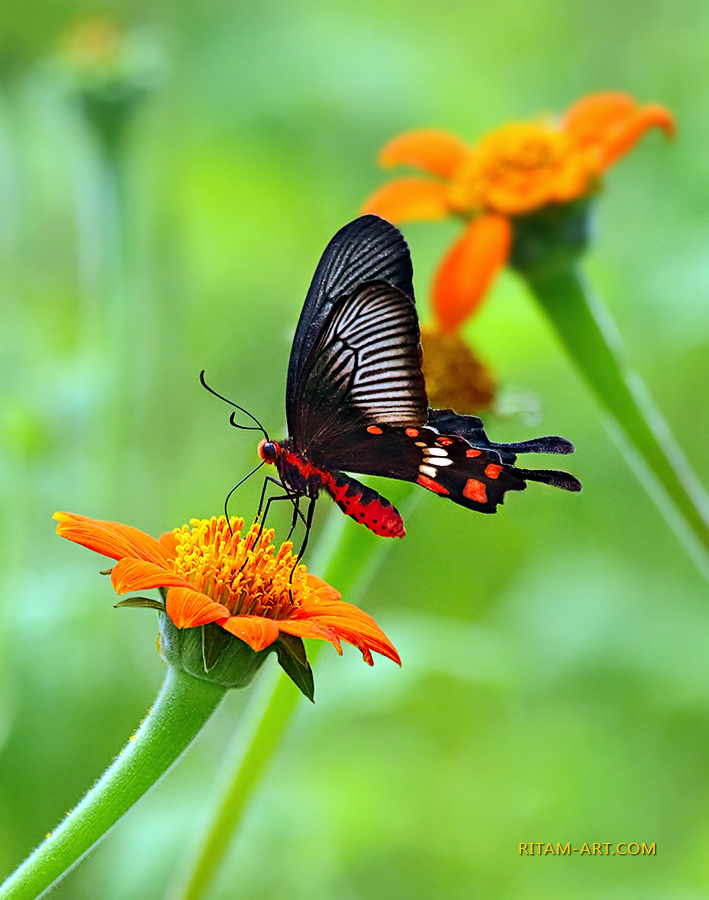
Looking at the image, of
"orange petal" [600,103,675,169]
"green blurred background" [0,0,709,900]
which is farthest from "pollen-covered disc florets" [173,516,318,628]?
"orange petal" [600,103,675,169]

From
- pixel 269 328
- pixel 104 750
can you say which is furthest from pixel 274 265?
pixel 104 750

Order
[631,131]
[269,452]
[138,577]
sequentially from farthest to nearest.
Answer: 1. [631,131]
2. [269,452]
3. [138,577]

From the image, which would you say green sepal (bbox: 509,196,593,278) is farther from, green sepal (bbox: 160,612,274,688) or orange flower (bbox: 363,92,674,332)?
green sepal (bbox: 160,612,274,688)

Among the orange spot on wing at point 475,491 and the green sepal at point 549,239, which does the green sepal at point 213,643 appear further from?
the green sepal at point 549,239

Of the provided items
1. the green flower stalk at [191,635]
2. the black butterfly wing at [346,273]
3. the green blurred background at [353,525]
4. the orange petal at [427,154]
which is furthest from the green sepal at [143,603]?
the orange petal at [427,154]

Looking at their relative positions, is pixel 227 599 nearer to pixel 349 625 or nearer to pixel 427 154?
pixel 349 625

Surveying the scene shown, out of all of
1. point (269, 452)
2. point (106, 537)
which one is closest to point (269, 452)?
point (269, 452)
